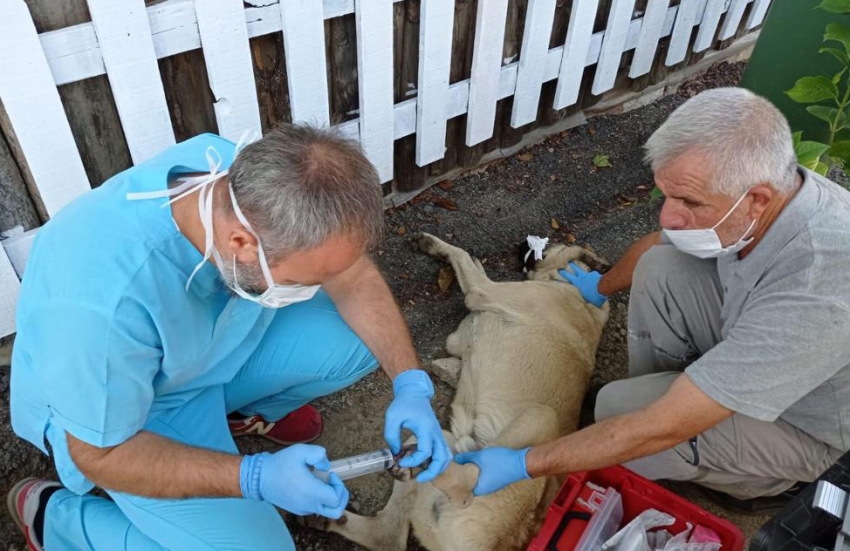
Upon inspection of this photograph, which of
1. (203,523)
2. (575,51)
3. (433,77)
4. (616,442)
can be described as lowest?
(203,523)

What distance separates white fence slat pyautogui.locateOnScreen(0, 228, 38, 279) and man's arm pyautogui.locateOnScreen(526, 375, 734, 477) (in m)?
2.08

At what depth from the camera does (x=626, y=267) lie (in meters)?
3.27

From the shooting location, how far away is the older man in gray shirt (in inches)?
79.6

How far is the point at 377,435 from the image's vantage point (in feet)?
10.1

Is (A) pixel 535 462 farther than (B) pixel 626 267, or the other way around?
(B) pixel 626 267

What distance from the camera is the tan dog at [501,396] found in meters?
2.59

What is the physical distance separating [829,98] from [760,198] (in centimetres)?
192

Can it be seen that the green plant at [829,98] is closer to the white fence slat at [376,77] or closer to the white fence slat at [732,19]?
the white fence slat at [732,19]

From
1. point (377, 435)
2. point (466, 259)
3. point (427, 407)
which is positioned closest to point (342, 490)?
point (427, 407)

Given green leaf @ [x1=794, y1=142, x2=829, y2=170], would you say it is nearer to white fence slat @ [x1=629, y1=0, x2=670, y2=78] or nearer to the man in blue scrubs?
white fence slat @ [x1=629, y1=0, x2=670, y2=78]

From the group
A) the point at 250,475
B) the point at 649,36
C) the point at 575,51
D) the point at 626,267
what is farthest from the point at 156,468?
the point at 649,36

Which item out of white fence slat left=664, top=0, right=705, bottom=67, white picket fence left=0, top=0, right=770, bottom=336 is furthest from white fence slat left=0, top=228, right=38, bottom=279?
white fence slat left=664, top=0, right=705, bottom=67

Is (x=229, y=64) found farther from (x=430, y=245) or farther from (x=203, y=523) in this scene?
(x=203, y=523)

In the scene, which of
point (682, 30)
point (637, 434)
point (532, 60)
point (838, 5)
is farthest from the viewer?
point (682, 30)
